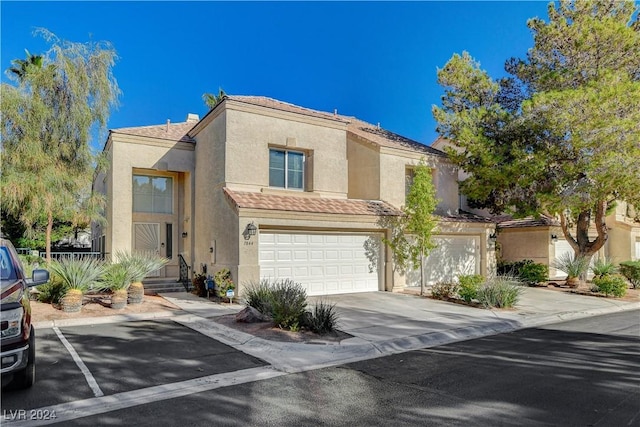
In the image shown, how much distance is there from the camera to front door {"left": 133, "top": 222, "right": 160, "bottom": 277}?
57.0ft

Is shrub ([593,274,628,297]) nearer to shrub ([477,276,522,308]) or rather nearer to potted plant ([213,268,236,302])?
shrub ([477,276,522,308])

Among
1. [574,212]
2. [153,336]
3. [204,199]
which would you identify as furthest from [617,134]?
[153,336]

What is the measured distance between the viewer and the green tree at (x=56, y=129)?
46.0 feet

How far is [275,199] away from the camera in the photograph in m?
14.8

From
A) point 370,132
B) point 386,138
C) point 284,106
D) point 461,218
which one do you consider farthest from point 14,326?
point 370,132

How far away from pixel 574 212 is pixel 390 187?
7408mm

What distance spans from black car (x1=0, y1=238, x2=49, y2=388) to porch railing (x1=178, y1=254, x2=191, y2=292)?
1042cm

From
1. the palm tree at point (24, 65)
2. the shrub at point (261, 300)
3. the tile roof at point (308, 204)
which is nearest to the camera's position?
the shrub at point (261, 300)

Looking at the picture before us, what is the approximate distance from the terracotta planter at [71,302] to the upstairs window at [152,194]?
612 centimetres

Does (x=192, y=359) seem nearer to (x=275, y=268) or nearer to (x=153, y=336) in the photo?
(x=153, y=336)

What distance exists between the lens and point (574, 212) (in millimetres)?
17516

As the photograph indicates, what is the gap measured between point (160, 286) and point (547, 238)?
18.5 metres

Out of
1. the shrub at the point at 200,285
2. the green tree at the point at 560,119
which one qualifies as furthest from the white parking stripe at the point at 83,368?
the green tree at the point at 560,119

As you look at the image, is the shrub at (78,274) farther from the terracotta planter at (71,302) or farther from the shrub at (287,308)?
the shrub at (287,308)
